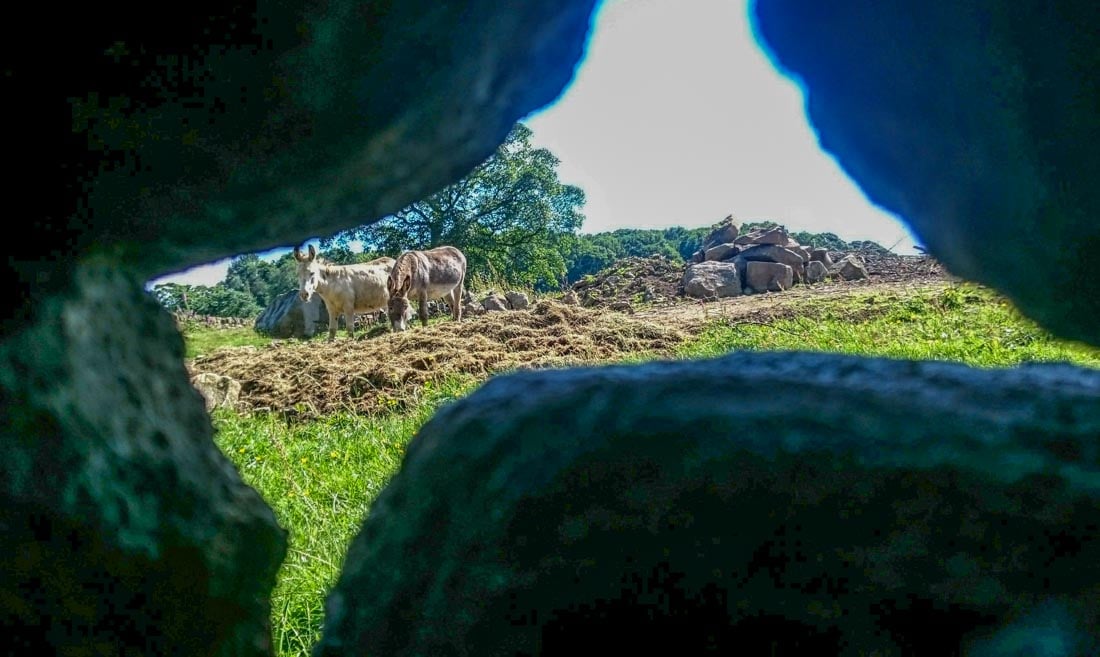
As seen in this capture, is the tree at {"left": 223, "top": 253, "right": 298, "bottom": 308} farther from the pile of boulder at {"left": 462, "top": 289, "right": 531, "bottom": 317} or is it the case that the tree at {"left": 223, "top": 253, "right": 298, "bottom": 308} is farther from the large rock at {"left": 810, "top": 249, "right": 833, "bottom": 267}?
the large rock at {"left": 810, "top": 249, "right": 833, "bottom": 267}

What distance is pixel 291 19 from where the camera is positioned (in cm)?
62

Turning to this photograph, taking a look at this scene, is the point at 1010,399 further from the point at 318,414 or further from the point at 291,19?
the point at 318,414

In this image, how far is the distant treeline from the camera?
2420 centimetres

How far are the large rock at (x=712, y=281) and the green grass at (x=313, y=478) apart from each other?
30.7 ft

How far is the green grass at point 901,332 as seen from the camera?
5.12 meters

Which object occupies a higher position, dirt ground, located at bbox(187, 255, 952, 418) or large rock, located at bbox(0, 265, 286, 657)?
large rock, located at bbox(0, 265, 286, 657)

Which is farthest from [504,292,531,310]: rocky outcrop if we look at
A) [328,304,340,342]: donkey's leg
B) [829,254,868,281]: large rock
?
[829,254,868,281]: large rock

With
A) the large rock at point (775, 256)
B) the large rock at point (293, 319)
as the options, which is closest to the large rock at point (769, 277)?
the large rock at point (775, 256)

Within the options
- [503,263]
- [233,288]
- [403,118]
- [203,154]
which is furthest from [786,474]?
[233,288]

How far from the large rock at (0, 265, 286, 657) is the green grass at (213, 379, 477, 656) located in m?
0.43

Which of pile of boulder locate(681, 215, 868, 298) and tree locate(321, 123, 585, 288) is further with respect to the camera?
tree locate(321, 123, 585, 288)

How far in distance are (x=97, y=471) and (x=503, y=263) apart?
2232 cm

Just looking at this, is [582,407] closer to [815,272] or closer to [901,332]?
[901,332]

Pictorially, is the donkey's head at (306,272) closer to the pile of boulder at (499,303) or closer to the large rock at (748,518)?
the pile of boulder at (499,303)
